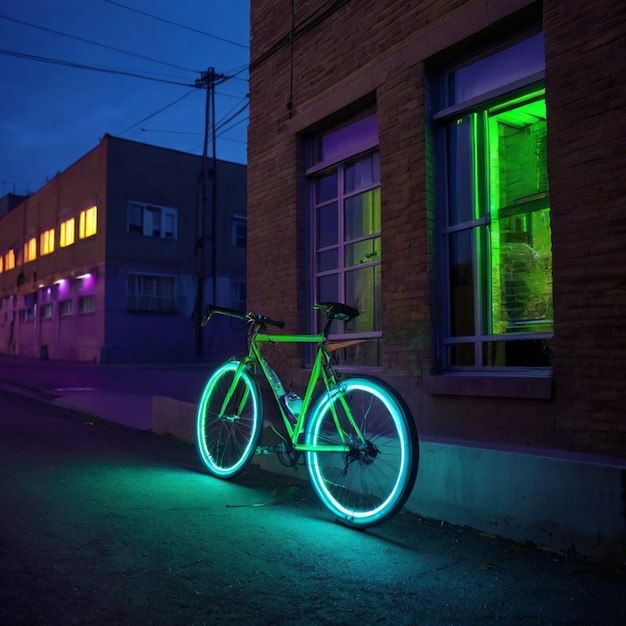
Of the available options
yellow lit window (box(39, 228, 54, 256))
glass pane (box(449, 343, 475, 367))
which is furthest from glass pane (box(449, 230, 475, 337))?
yellow lit window (box(39, 228, 54, 256))

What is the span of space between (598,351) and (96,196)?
26.3m

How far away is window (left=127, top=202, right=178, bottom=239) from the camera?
27.6 meters

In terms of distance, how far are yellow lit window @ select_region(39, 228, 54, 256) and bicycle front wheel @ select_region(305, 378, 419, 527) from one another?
31.2 metres

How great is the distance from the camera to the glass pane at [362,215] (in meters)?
7.05

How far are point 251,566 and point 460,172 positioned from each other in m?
4.13

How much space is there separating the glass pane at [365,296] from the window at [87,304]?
22.5 m

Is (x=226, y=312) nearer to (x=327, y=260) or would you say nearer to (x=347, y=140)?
(x=327, y=260)

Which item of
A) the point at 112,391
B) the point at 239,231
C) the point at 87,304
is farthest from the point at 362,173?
the point at 239,231

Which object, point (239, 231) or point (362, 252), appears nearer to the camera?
point (362, 252)

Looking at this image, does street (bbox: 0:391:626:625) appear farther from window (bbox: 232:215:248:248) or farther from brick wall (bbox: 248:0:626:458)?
window (bbox: 232:215:248:248)

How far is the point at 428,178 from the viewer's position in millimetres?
5992

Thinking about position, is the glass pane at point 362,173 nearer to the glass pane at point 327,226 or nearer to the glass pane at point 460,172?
the glass pane at point 327,226

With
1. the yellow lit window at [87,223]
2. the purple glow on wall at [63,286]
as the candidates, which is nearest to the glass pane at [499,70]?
the yellow lit window at [87,223]

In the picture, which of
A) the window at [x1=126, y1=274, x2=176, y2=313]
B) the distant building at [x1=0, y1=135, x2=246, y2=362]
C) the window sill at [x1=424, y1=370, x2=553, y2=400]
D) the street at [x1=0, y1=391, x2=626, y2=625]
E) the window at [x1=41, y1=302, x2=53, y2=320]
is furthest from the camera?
the window at [x1=41, y1=302, x2=53, y2=320]
